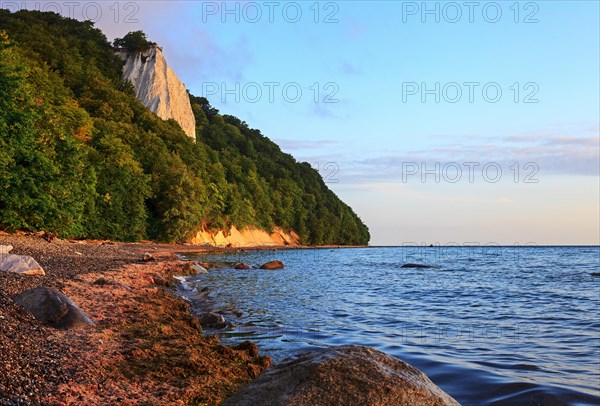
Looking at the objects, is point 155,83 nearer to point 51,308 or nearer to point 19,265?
point 19,265

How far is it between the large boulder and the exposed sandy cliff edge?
203ft

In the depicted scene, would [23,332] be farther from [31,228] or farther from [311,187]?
[311,187]

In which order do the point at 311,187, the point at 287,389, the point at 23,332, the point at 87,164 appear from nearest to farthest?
the point at 287,389 < the point at 23,332 < the point at 87,164 < the point at 311,187

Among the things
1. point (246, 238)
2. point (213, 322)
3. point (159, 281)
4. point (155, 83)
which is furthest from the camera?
point (246, 238)

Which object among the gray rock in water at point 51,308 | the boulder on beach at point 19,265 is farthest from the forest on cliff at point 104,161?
the gray rock in water at point 51,308

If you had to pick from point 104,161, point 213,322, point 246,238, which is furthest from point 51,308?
point 246,238

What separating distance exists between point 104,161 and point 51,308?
42.4 meters

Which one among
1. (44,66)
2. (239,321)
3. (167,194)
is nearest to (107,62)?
(44,66)

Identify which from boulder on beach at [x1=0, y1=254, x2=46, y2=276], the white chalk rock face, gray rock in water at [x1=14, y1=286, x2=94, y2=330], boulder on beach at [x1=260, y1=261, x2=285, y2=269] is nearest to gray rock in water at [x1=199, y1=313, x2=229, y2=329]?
gray rock in water at [x1=14, y1=286, x2=94, y2=330]

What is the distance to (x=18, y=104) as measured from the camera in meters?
29.1

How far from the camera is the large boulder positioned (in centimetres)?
395

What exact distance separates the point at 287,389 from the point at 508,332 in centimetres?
911

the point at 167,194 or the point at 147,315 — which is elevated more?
the point at 167,194

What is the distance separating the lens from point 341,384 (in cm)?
407
